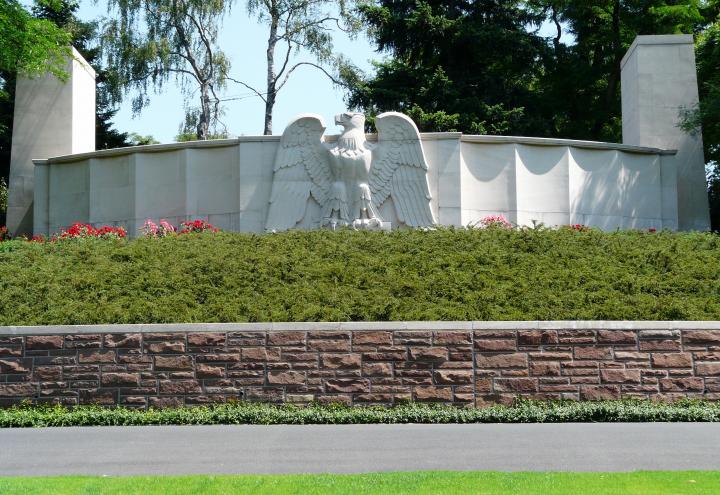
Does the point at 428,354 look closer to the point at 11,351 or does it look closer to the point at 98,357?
the point at 98,357

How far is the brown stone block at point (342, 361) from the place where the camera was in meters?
10.3

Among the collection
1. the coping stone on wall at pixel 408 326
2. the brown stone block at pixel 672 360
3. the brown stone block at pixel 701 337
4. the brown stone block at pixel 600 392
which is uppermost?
the coping stone on wall at pixel 408 326

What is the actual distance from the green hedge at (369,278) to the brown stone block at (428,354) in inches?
27.7

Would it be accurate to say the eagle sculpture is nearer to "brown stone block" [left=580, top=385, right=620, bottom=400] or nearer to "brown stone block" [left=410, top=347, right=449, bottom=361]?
"brown stone block" [left=410, top=347, right=449, bottom=361]

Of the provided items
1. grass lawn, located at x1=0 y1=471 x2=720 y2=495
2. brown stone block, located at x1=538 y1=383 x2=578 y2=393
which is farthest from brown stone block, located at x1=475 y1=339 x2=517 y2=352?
grass lawn, located at x1=0 y1=471 x2=720 y2=495

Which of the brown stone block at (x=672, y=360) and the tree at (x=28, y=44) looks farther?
the tree at (x=28, y=44)

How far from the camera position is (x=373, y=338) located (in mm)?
10344

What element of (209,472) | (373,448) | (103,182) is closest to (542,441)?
(373,448)

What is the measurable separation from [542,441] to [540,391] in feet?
6.29

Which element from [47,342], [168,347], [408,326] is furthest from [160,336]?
[408,326]

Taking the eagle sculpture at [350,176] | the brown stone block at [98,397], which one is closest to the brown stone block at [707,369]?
the brown stone block at [98,397]

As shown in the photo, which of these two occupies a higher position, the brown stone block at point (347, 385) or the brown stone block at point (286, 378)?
the brown stone block at point (286, 378)

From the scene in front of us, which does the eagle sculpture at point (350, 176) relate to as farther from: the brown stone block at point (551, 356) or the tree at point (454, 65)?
the tree at point (454, 65)

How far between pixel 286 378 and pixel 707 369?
4.53 meters
